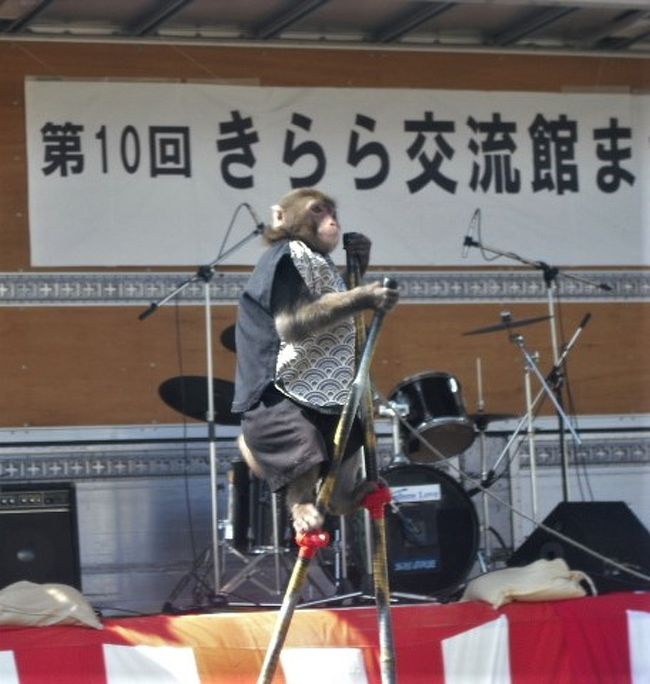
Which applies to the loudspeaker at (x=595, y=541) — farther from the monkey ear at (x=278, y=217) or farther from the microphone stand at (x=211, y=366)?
the monkey ear at (x=278, y=217)

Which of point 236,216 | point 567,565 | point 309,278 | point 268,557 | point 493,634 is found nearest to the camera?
point 309,278

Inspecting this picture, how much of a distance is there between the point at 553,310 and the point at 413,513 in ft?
5.85

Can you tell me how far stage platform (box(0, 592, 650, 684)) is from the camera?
6477 mm

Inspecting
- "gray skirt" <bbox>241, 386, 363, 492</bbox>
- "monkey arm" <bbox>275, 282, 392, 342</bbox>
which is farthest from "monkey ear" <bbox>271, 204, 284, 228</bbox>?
"gray skirt" <bbox>241, 386, 363, 492</bbox>

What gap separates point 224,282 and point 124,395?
0.80m

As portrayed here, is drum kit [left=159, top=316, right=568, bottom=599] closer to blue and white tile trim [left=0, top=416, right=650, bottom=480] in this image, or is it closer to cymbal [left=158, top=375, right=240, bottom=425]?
cymbal [left=158, top=375, right=240, bottom=425]

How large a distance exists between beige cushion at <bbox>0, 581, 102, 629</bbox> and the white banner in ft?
8.17

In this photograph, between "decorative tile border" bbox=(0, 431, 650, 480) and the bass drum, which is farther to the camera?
"decorative tile border" bbox=(0, 431, 650, 480)

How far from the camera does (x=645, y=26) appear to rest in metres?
9.27

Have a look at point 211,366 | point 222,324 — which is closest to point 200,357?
point 222,324

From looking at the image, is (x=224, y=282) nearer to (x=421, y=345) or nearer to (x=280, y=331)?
(x=421, y=345)

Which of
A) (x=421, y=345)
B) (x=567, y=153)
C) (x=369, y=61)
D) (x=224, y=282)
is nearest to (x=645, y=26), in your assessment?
(x=567, y=153)

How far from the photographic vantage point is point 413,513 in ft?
26.4

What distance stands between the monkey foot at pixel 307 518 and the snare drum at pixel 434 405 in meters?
2.68
